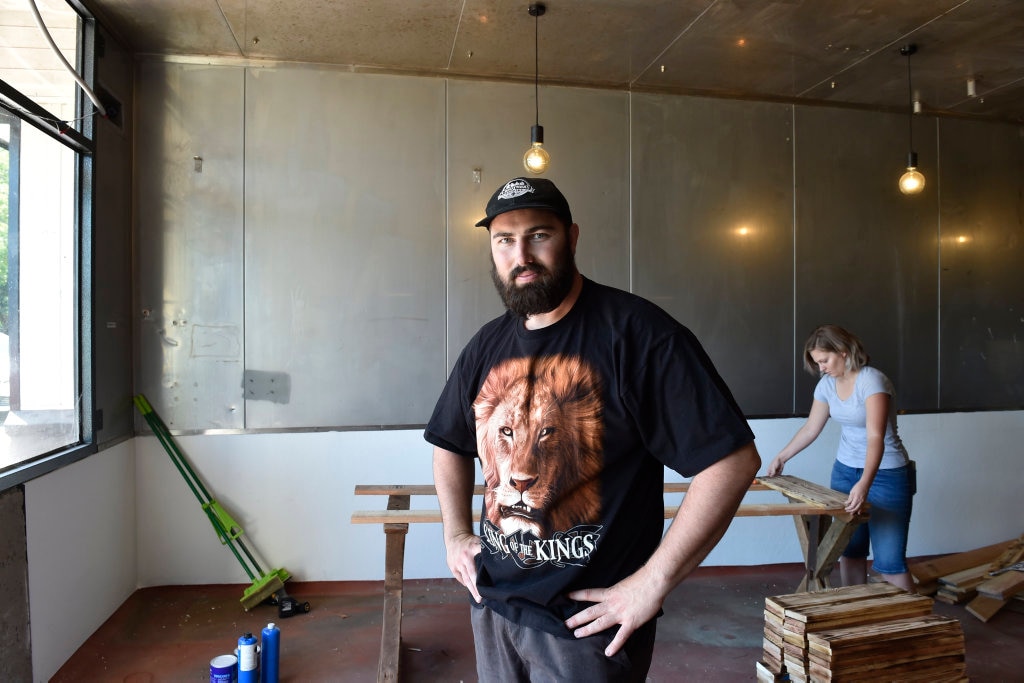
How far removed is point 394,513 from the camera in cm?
267

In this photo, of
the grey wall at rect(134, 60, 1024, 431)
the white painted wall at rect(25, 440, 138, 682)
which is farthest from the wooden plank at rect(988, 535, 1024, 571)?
the white painted wall at rect(25, 440, 138, 682)

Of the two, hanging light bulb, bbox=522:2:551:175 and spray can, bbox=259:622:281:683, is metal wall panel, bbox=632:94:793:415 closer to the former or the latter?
hanging light bulb, bbox=522:2:551:175

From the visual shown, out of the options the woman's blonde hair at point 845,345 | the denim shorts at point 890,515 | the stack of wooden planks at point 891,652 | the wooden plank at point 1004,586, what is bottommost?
the wooden plank at point 1004,586

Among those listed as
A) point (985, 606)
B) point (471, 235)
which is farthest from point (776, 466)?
point (471, 235)

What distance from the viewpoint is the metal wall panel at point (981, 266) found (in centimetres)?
460

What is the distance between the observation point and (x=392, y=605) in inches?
112

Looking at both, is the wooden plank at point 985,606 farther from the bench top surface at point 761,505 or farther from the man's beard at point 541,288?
the man's beard at point 541,288

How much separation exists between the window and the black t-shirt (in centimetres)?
222

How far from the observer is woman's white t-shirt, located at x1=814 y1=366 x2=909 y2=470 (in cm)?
288

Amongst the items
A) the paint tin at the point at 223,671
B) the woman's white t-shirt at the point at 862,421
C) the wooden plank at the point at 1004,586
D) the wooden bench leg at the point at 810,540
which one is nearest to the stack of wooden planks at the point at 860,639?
the wooden bench leg at the point at 810,540

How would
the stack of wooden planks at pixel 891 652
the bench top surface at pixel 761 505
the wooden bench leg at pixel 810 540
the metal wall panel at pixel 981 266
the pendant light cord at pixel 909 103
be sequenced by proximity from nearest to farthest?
1. the stack of wooden planks at pixel 891 652
2. the bench top surface at pixel 761 505
3. the wooden bench leg at pixel 810 540
4. the pendant light cord at pixel 909 103
5. the metal wall panel at pixel 981 266

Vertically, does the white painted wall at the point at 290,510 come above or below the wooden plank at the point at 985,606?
above

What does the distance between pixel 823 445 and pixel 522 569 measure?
3596 millimetres

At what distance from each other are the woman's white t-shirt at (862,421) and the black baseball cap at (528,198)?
214cm
